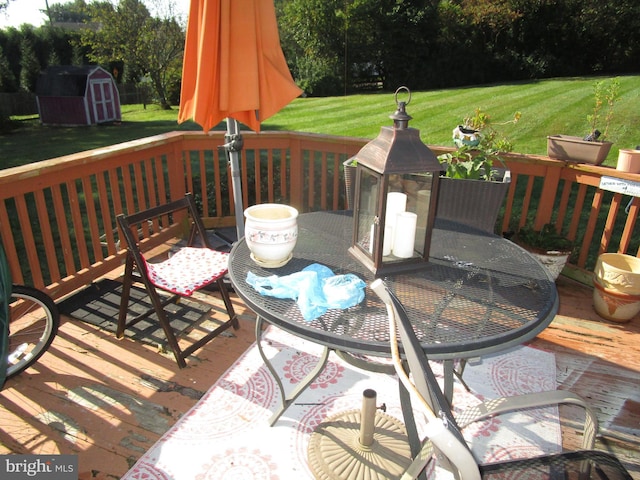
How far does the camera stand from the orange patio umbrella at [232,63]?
8.21 ft

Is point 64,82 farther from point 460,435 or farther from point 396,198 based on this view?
point 460,435

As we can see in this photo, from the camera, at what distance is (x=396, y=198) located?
64.4 inches

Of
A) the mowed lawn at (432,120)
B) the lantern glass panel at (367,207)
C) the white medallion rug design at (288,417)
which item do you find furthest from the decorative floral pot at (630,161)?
the mowed lawn at (432,120)

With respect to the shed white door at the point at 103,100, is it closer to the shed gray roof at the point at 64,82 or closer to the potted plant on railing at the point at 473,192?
the shed gray roof at the point at 64,82

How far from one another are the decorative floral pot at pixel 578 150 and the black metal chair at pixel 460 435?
245cm

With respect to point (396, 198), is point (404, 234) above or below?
below

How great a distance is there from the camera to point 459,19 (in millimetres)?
19797

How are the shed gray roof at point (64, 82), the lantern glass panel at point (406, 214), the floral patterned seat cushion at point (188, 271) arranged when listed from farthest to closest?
the shed gray roof at point (64, 82), the floral patterned seat cushion at point (188, 271), the lantern glass panel at point (406, 214)

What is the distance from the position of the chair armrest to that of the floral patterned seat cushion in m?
1.50

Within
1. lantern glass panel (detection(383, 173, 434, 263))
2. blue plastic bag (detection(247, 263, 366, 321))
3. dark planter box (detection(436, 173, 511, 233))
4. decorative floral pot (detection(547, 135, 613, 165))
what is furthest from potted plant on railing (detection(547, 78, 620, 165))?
blue plastic bag (detection(247, 263, 366, 321))

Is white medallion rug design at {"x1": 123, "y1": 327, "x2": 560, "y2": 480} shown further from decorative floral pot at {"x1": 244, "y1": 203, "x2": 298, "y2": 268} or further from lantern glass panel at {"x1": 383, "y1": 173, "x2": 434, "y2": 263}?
lantern glass panel at {"x1": 383, "y1": 173, "x2": 434, "y2": 263}

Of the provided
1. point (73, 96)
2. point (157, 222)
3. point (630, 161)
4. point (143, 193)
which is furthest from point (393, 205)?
point (73, 96)

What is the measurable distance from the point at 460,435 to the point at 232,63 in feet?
7.83

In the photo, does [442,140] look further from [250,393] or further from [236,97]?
[250,393]
